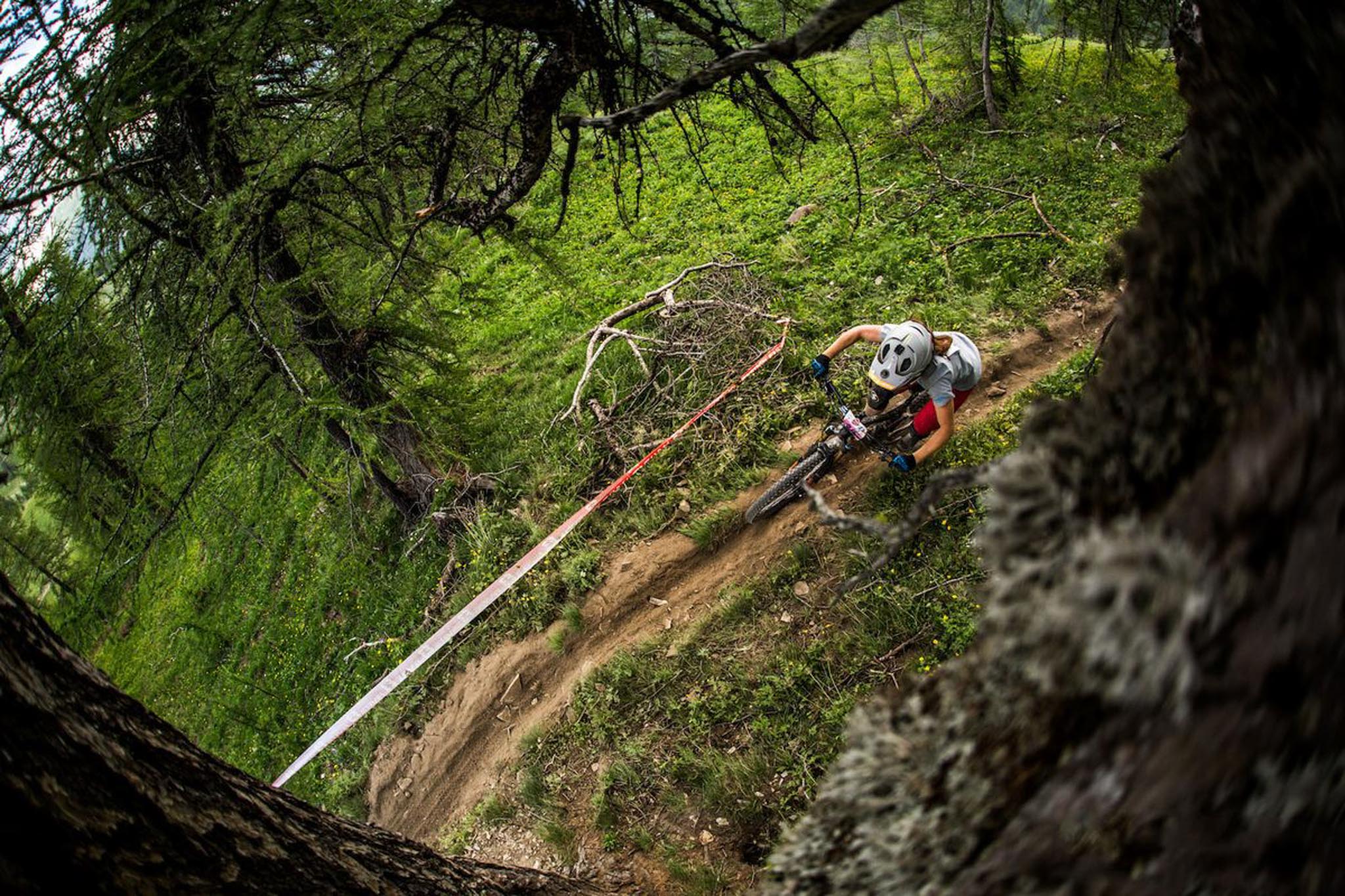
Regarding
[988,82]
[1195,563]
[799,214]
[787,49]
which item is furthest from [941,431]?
[988,82]

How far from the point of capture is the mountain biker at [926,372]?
20.1ft

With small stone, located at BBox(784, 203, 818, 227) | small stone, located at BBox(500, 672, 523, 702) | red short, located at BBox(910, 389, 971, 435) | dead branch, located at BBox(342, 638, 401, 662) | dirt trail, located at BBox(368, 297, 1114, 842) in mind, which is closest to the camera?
red short, located at BBox(910, 389, 971, 435)

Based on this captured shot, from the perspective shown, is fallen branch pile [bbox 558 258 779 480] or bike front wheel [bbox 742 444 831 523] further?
fallen branch pile [bbox 558 258 779 480]

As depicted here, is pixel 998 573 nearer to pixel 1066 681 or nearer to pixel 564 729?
pixel 1066 681

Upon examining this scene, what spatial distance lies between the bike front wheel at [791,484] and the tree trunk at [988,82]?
11.2m

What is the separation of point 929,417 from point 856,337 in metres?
1.15

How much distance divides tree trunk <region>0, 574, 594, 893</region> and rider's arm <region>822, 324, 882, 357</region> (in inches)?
228

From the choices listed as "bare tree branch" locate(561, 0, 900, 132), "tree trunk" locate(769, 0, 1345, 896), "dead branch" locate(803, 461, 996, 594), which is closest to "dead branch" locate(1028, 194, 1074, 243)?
"bare tree branch" locate(561, 0, 900, 132)

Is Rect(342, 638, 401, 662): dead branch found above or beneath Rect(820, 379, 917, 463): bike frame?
above

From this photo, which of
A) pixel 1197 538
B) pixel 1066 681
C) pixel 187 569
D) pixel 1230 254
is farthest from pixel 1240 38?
pixel 187 569

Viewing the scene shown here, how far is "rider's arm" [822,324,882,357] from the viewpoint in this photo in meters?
6.71

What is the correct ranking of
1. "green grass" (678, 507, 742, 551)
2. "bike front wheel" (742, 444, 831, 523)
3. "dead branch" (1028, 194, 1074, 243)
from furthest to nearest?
"dead branch" (1028, 194, 1074, 243)
"green grass" (678, 507, 742, 551)
"bike front wheel" (742, 444, 831, 523)

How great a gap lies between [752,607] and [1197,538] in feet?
19.1

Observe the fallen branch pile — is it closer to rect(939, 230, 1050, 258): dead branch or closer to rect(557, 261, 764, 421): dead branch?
rect(557, 261, 764, 421): dead branch
